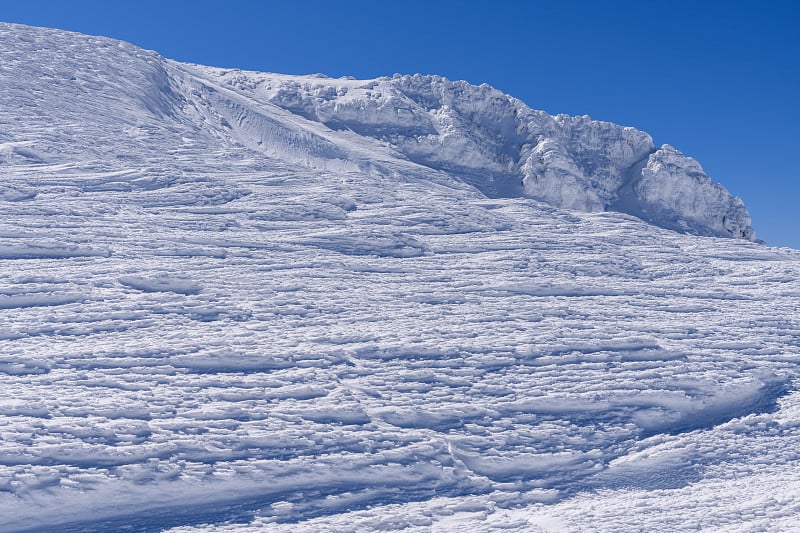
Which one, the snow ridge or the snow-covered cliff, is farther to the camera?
the snow ridge

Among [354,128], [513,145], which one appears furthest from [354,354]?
[513,145]

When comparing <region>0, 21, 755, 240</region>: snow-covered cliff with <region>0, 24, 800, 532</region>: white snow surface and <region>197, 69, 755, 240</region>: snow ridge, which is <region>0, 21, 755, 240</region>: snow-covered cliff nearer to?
<region>197, 69, 755, 240</region>: snow ridge

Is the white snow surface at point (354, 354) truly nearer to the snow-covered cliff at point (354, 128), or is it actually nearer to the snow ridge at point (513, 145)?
the snow-covered cliff at point (354, 128)

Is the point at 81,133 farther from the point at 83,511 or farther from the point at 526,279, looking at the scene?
the point at 83,511

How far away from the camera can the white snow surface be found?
411cm

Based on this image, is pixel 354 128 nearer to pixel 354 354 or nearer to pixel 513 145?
pixel 513 145

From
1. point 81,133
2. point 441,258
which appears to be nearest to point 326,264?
point 441,258

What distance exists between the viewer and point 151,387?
16.4 feet

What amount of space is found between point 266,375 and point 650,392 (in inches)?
129

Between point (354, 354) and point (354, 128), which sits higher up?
point (354, 128)

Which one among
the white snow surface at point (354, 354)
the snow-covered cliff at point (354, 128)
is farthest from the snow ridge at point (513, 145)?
the white snow surface at point (354, 354)

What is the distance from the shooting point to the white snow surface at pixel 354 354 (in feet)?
13.5

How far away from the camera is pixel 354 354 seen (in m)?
5.83

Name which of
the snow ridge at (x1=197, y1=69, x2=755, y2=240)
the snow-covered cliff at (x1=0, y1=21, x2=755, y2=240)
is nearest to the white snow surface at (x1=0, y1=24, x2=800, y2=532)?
Answer: the snow-covered cliff at (x1=0, y1=21, x2=755, y2=240)
